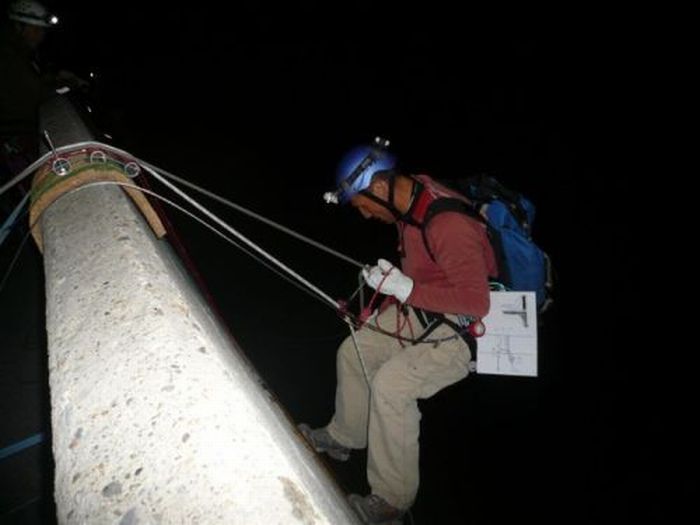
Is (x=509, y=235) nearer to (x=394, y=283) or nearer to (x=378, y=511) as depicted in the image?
(x=394, y=283)

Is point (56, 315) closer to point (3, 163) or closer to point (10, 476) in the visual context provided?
point (10, 476)

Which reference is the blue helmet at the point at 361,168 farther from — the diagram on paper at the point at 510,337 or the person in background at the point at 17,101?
the person in background at the point at 17,101

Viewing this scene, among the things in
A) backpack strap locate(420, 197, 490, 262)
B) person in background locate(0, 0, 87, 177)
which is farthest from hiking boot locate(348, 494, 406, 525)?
person in background locate(0, 0, 87, 177)

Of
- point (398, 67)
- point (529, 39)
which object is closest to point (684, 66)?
point (529, 39)

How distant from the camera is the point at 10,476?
2234 mm

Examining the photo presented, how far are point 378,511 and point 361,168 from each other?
2218mm

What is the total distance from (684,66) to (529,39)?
9.88 metres

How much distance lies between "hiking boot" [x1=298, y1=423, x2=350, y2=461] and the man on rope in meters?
0.57

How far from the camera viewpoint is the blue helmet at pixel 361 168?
2.87 m

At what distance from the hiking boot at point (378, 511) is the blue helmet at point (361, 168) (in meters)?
1.98

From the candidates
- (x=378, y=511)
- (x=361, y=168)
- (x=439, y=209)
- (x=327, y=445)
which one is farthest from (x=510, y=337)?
(x=327, y=445)

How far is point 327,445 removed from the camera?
10.9 ft

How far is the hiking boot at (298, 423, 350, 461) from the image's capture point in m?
3.31

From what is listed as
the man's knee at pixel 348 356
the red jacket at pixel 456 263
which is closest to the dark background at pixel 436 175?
the man's knee at pixel 348 356
